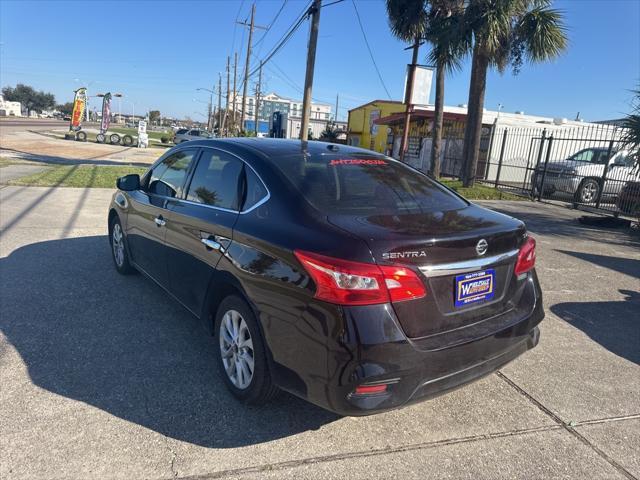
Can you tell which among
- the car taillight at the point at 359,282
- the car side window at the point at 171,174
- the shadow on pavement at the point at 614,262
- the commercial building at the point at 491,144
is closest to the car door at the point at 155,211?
the car side window at the point at 171,174

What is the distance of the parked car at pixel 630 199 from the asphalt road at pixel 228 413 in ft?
25.6

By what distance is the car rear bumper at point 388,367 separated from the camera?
225 cm

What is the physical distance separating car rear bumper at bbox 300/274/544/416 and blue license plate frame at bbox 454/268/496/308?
223 millimetres

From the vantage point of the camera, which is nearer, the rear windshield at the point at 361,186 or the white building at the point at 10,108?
the rear windshield at the point at 361,186

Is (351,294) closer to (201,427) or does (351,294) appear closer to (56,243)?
(201,427)

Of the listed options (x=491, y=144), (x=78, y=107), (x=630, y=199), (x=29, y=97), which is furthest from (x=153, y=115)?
(x=630, y=199)

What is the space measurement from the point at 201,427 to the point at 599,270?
6.14 m

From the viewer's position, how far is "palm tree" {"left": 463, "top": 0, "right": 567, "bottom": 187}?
14031mm

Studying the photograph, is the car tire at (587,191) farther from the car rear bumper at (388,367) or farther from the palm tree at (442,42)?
the car rear bumper at (388,367)

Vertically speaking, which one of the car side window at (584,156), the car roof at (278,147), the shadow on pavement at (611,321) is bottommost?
the shadow on pavement at (611,321)

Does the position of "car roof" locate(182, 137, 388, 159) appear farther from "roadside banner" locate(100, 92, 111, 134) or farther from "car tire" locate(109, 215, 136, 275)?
"roadside banner" locate(100, 92, 111, 134)

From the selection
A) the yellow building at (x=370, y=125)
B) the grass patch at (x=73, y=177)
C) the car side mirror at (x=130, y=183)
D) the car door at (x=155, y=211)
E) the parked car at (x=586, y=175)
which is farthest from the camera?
the yellow building at (x=370, y=125)

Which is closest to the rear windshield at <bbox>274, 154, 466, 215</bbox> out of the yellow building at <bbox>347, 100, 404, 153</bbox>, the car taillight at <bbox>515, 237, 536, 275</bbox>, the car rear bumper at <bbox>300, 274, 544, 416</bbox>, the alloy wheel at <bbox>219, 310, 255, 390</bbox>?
the car taillight at <bbox>515, 237, 536, 275</bbox>

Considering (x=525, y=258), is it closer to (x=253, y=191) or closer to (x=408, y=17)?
(x=253, y=191)
